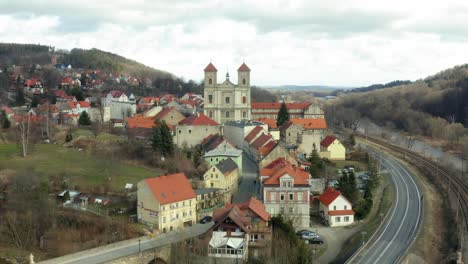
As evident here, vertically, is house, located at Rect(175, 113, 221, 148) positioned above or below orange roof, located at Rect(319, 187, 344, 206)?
above

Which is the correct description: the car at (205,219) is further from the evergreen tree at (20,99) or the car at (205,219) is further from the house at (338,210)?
the evergreen tree at (20,99)

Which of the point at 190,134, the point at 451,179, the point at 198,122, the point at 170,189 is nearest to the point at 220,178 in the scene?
the point at 170,189

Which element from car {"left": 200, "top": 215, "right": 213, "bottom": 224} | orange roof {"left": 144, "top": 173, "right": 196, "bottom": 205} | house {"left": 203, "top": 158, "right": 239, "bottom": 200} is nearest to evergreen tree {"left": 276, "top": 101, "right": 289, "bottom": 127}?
house {"left": 203, "top": 158, "right": 239, "bottom": 200}

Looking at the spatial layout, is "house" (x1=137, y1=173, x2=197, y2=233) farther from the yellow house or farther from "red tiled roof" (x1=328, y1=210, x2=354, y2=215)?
"red tiled roof" (x1=328, y1=210, x2=354, y2=215)

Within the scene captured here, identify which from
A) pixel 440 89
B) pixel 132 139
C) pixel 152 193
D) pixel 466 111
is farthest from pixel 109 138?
pixel 440 89

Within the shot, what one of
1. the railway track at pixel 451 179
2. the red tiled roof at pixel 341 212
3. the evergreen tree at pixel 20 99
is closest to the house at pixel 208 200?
the red tiled roof at pixel 341 212
